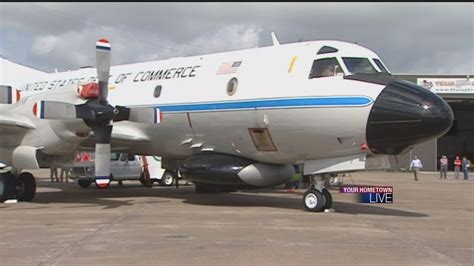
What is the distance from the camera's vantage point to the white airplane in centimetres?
1169

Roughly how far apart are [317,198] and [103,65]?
6.39m

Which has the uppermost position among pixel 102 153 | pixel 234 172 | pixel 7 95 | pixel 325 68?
pixel 325 68

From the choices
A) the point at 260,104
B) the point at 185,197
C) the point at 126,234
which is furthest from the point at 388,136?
A: the point at 185,197

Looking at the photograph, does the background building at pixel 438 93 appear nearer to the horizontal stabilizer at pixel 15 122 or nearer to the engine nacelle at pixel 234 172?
the engine nacelle at pixel 234 172

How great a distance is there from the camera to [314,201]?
13117mm

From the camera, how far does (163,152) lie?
16.5m

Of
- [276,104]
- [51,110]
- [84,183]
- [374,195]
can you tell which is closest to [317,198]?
[276,104]

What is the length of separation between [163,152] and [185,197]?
2.03m

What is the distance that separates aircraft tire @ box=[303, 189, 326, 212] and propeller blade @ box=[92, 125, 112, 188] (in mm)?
4980

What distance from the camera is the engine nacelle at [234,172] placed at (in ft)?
46.1

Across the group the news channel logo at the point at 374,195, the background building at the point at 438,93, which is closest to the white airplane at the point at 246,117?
the news channel logo at the point at 374,195

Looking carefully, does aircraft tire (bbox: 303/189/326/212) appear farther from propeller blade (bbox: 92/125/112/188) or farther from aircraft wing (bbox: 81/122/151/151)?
aircraft wing (bbox: 81/122/151/151)

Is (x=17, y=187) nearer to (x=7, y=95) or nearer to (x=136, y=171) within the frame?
(x=7, y=95)

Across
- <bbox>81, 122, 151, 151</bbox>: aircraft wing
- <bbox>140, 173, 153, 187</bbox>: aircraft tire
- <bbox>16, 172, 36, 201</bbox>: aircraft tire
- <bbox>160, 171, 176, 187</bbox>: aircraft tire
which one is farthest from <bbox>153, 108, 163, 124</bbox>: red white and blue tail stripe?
<bbox>160, 171, 176, 187</bbox>: aircraft tire
